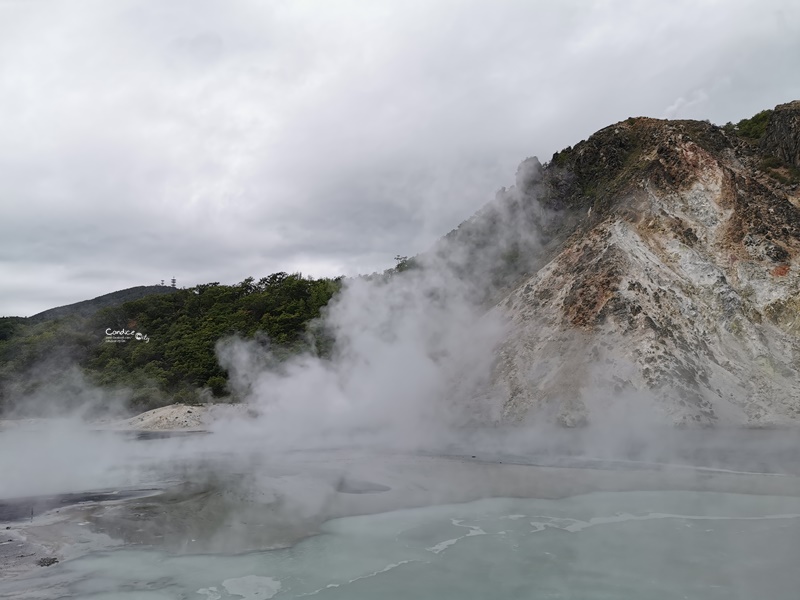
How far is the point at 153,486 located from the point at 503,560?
9272mm

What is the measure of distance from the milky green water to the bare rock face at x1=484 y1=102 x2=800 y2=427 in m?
10.3

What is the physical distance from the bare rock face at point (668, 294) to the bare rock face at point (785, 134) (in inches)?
2.6

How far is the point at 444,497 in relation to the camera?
1178 cm

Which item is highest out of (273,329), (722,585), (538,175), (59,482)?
(538,175)

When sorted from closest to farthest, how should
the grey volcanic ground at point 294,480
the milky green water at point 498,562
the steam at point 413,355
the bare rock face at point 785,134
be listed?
the milky green water at point 498,562
the grey volcanic ground at point 294,480
the steam at point 413,355
the bare rock face at point 785,134

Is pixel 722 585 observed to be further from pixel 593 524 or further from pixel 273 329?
pixel 273 329

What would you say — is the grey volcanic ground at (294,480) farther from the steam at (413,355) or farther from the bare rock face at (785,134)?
the bare rock face at (785,134)

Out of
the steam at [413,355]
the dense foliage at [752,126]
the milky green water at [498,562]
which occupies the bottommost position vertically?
the milky green water at [498,562]

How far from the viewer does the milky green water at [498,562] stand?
706cm

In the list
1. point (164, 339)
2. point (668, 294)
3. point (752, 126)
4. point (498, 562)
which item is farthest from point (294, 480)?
point (164, 339)

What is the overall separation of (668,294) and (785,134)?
10.5 m

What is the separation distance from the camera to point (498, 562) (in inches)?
316

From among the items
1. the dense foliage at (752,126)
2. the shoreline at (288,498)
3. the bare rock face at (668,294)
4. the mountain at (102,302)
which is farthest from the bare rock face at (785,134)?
the mountain at (102,302)

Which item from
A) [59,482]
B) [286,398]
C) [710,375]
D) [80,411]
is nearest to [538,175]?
[710,375]
